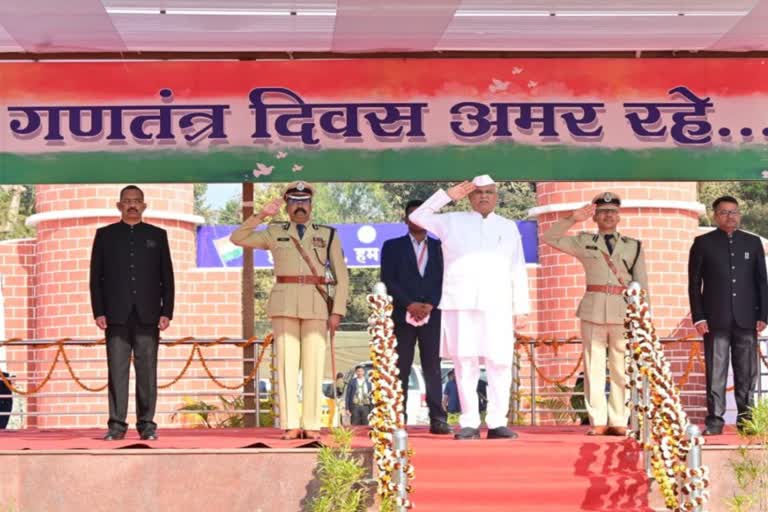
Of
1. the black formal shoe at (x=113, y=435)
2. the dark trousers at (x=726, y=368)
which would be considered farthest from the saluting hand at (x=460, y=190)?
the black formal shoe at (x=113, y=435)

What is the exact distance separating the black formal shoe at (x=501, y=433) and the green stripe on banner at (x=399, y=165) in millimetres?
2215

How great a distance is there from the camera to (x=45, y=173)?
425 inches

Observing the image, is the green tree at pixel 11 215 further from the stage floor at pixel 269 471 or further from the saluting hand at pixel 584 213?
the saluting hand at pixel 584 213

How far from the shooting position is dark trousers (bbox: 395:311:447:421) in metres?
9.92

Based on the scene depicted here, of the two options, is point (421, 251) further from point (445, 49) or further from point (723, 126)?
point (723, 126)

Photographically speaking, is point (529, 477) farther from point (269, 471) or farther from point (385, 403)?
point (269, 471)

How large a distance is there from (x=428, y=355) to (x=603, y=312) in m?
1.21

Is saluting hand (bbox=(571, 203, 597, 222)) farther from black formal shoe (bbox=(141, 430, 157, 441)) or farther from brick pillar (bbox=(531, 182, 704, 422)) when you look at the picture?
brick pillar (bbox=(531, 182, 704, 422))

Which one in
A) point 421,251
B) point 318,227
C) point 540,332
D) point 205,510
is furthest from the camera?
point 540,332

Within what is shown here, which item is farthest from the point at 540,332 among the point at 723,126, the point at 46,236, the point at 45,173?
the point at 45,173

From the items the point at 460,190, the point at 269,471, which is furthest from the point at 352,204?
the point at 269,471

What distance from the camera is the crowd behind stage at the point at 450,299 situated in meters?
9.32

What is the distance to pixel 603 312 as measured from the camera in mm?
9594

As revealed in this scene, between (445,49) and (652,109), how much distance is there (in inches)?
62.7
